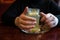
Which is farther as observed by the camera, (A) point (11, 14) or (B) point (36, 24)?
(A) point (11, 14)

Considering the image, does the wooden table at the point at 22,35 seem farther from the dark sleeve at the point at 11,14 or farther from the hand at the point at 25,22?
the dark sleeve at the point at 11,14

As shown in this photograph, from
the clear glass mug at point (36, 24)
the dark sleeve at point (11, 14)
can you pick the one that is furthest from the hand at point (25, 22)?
the dark sleeve at point (11, 14)

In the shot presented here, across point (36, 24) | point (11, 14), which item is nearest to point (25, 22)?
point (36, 24)

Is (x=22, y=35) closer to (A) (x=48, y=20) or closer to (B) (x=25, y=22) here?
(B) (x=25, y=22)

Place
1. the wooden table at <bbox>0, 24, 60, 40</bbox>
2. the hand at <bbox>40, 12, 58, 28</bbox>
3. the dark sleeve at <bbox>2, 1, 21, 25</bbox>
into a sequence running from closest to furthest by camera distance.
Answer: the wooden table at <bbox>0, 24, 60, 40</bbox>
the hand at <bbox>40, 12, 58, 28</bbox>
the dark sleeve at <bbox>2, 1, 21, 25</bbox>

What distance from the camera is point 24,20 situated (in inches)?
36.9

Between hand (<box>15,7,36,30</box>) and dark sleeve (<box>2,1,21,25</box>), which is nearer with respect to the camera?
hand (<box>15,7,36,30</box>)

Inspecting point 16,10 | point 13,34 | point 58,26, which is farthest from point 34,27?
point 16,10

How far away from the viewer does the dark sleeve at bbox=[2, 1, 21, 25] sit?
117 cm

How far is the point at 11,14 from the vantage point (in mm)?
1254

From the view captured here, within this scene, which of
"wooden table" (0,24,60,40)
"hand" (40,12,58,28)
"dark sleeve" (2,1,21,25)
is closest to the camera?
"wooden table" (0,24,60,40)

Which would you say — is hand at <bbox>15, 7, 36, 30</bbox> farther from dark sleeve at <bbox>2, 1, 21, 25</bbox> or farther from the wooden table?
dark sleeve at <bbox>2, 1, 21, 25</bbox>

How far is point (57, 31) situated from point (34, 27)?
0.58ft

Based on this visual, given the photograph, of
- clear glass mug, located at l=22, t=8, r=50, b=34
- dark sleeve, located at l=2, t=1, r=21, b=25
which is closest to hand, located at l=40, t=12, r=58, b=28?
clear glass mug, located at l=22, t=8, r=50, b=34
